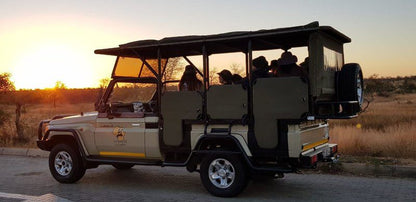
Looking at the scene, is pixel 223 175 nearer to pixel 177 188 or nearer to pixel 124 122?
pixel 177 188

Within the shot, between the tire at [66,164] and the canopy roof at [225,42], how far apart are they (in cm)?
197

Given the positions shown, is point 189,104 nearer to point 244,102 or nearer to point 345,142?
point 244,102

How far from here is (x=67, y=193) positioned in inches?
287

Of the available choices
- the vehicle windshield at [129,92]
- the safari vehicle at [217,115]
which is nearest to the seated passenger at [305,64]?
the safari vehicle at [217,115]

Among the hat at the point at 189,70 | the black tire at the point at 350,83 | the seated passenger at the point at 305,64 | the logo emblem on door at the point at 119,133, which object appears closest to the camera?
the black tire at the point at 350,83

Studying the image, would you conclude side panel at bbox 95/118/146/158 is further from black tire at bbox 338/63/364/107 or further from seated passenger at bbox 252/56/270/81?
black tire at bbox 338/63/364/107

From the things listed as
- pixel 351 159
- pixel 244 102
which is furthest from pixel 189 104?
pixel 351 159

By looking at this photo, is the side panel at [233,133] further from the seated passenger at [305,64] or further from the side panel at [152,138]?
the seated passenger at [305,64]

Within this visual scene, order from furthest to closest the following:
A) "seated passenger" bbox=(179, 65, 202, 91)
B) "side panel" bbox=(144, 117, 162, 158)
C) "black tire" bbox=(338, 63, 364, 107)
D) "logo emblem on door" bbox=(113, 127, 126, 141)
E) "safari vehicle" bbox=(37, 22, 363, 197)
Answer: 1. "seated passenger" bbox=(179, 65, 202, 91)
2. "logo emblem on door" bbox=(113, 127, 126, 141)
3. "side panel" bbox=(144, 117, 162, 158)
4. "black tire" bbox=(338, 63, 364, 107)
5. "safari vehicle" bbox=(37, 22, 363, 197)

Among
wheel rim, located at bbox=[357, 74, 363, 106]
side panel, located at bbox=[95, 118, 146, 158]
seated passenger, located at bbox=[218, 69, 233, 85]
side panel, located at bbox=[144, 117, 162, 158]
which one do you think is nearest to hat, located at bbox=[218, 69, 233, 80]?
seated passenger, located at bbox=[218, 69, 233, 85]

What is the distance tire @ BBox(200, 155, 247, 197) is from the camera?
661 centimetres

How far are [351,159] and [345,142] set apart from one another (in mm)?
1884

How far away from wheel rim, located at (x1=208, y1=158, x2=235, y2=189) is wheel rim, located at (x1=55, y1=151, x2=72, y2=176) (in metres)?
2.96

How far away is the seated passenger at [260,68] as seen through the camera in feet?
22.0
